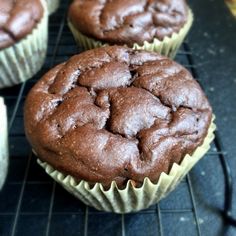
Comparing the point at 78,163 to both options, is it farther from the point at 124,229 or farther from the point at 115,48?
the point at 115,48

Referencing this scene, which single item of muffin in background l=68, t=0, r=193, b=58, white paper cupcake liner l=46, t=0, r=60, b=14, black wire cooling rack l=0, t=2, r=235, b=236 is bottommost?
black wire cooling rack l=0, t=2, r=235, b=236

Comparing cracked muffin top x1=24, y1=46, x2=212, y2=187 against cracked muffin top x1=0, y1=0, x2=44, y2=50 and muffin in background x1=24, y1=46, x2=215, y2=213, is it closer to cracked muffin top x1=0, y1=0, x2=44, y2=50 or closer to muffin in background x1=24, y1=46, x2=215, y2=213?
muffin in background x1=24, y1=46, x2=215, y2=213

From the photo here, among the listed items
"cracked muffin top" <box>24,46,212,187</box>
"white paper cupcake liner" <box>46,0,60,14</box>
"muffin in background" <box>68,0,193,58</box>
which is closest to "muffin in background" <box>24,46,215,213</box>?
"cracked muffin top" <box>24,46,212,187</box>

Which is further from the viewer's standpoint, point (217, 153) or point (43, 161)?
point (217, 153)

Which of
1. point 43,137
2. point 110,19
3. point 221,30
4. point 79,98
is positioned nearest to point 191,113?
point 79,98

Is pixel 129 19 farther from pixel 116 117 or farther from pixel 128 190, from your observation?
pixel 128 190

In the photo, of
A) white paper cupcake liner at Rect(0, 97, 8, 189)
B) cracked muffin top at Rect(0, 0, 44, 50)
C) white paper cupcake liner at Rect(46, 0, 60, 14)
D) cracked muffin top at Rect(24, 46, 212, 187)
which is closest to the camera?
cracked muffin top at Rect(24, 46, 212, 187)
